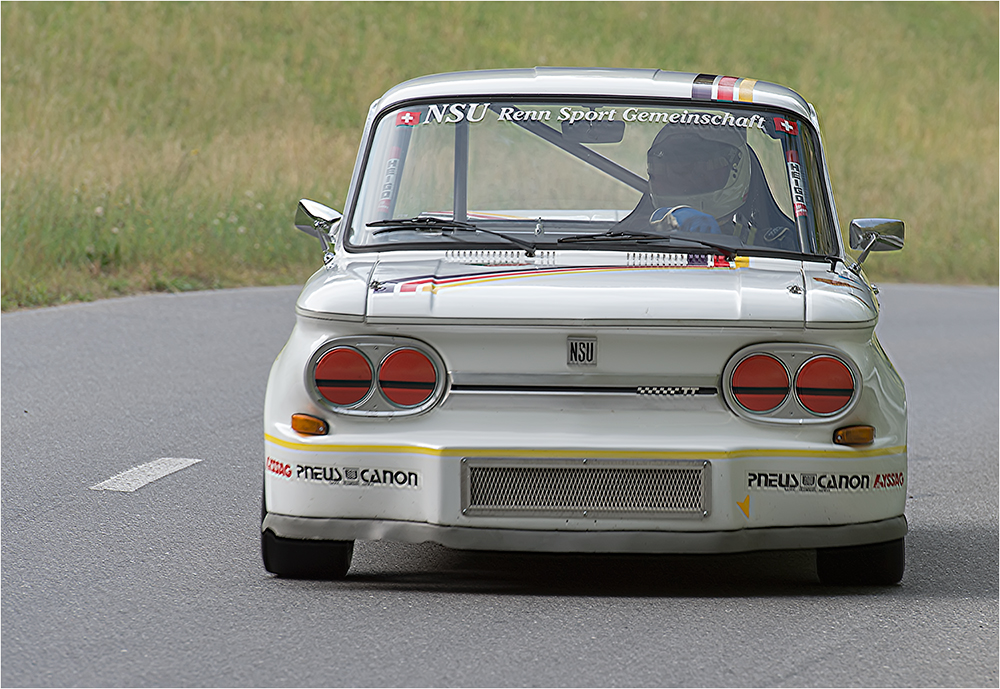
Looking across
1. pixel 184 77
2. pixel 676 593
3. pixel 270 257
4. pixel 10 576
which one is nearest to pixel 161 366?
pixel 10 576

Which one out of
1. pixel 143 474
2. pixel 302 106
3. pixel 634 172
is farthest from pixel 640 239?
pixel 302 106

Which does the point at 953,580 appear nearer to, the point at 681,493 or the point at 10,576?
the point at 681,493

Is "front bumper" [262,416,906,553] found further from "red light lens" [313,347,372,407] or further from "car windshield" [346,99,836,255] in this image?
"car windshield" [346,99,836,255]

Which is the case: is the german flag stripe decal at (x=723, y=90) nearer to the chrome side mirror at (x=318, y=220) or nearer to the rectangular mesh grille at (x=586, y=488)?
the chrome side mirror at (x=318, y=220)

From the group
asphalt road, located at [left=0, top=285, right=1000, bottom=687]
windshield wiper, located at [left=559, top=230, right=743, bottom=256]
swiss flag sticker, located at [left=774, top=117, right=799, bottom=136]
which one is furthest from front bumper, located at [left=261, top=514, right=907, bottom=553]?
swiss flag sticker, located at [left=774, top=117, right=799, bottom=136]

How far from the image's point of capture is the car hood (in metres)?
4.43

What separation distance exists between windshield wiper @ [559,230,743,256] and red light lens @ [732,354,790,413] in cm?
60

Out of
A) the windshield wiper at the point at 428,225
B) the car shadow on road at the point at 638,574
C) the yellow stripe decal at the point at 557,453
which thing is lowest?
the car shadow on road at the point at 638,574

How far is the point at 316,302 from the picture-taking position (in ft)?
14.9

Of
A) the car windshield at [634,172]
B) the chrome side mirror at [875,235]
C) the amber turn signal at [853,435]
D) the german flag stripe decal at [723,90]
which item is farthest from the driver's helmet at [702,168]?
the amber turn signal at [853,435]

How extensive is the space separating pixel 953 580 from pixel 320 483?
2.23 metres

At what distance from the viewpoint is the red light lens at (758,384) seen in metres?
4.49

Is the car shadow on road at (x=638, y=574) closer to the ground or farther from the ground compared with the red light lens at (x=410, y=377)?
closer to the ground

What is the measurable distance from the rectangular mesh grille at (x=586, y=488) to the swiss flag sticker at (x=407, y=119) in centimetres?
177
